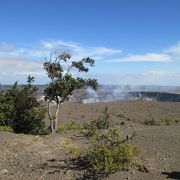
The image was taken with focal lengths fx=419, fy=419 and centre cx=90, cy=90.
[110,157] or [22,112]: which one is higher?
[22,112]

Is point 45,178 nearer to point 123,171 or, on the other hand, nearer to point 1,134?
point 123,171

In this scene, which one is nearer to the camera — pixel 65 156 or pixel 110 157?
pixel 110 157

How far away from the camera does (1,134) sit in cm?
1939

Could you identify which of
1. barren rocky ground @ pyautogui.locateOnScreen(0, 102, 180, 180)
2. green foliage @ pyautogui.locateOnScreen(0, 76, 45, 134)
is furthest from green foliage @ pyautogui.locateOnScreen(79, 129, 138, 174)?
green foliage @ pyautogui.locateOnScreen(0, 76, 45, 134)

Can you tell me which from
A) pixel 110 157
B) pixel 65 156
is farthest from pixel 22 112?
pixel 110 157

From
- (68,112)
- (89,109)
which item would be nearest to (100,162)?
(68,112)

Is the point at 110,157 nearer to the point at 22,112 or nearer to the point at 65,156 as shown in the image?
the point at 65,156

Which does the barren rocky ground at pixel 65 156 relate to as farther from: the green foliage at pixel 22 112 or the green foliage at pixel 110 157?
the green foliage at pixel 22 112

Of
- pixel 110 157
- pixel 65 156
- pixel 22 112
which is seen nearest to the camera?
pixel 110 157

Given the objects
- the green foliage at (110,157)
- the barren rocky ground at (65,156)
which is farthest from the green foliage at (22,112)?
the green foliage at (110,157)

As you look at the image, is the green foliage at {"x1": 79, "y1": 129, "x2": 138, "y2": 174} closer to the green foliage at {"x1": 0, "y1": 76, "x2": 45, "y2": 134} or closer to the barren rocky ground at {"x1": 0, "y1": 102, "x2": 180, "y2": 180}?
the barren rocky ground at {"x1": 0, "y1": 102, "x2": 180, "y2": 180}

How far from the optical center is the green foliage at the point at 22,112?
83.3ft

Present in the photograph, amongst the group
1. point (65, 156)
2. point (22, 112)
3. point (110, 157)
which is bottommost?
point (65, 156)

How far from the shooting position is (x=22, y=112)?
26.0 meters
